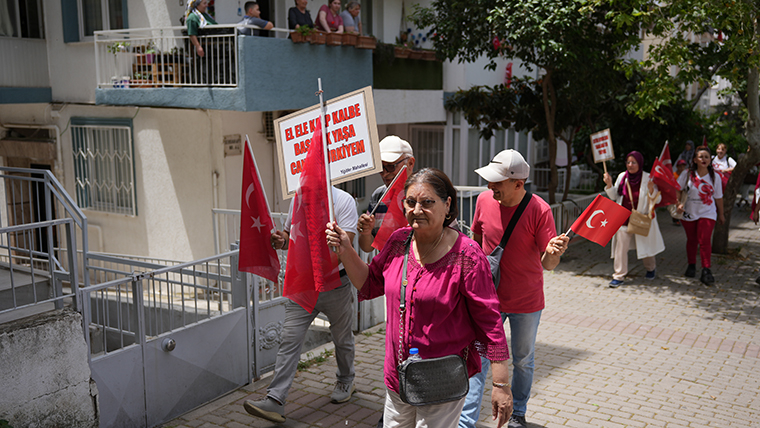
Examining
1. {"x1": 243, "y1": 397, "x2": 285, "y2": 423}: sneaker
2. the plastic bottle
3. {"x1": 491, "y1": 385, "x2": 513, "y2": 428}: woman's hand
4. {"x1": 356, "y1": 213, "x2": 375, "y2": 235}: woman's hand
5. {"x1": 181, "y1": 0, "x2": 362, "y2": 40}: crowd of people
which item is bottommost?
{"x1": 243, "y1": 397, "x2": 285, "y2": 423}: sneaker

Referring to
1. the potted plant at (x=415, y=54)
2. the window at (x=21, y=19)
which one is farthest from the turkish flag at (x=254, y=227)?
the potted plant at (x=415, y=54)

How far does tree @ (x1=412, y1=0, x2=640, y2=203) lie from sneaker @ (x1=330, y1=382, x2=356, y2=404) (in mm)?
6927

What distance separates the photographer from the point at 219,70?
412 inches

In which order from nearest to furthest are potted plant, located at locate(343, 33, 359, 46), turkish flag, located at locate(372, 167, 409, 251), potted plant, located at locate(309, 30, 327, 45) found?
turkish flag, located at locate(372, 167, 409, 251) < potted plant, located at locate(309, 30, 327, 45) < potted plant, located at locate(343, 33, 359, 46)

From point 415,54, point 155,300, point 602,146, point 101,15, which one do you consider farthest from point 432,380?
point 415,54

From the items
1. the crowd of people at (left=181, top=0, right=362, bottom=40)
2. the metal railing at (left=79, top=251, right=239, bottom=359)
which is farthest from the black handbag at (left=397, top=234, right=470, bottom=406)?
the crowd of people at (left=181, top=0, right=362, bottom=40)

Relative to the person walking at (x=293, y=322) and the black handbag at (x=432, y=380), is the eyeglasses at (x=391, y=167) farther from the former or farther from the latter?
the black handbag at (x=432, y=380)

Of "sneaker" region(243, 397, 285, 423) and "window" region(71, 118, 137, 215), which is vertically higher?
"window" region(71, 118, 137, 215)

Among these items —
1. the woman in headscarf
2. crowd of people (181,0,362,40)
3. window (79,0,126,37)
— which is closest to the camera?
the woman in headscarf

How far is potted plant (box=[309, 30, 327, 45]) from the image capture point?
1108cm

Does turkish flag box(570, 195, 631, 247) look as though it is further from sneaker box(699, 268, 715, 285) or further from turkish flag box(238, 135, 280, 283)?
sneaker box(699, 268, 715, 285)

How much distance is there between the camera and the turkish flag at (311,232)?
14.3 ft

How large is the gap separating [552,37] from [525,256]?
7.27 m

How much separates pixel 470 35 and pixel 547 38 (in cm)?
172
